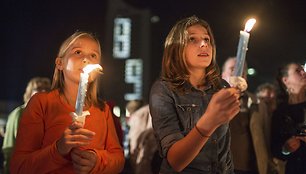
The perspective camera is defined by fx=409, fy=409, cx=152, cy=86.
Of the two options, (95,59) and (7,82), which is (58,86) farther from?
(7,82)

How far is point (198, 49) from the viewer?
2.60m

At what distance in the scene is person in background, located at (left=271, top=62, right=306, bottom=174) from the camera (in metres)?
3.75

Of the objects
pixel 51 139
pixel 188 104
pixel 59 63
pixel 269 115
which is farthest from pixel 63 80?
pixel 269 115

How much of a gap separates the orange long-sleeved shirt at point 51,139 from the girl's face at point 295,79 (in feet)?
6.73

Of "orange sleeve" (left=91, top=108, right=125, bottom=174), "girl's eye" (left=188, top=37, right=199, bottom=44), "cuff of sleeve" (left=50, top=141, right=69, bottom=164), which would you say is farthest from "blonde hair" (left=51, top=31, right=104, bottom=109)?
"girl's eye" (left=188, top=37, right=199, bottom=44)

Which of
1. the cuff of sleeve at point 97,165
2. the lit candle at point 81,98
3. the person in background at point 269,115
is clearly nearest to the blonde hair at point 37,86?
the person in background at point 269,115

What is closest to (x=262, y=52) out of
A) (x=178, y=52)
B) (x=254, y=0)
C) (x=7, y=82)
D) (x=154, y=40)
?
(x=254, y=0)

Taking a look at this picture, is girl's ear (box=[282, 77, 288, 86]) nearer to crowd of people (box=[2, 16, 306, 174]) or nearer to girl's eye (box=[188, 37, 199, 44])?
crowd of people (box=[2, 16, 306, 174])

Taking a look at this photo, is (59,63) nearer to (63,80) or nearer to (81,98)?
(63,80)

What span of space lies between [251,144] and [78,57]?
2204 mm

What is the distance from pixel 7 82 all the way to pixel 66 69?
108 ft

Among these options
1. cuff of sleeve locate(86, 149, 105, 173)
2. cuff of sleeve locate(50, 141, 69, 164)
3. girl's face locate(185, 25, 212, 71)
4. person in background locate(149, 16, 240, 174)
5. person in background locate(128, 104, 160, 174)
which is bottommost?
person in background locate(128, 104, 160, 174)

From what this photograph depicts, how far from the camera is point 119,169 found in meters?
2.79

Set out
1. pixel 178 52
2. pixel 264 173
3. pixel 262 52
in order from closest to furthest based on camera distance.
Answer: pixel 178 52 → pixel 264 173 → pixel 262 52
